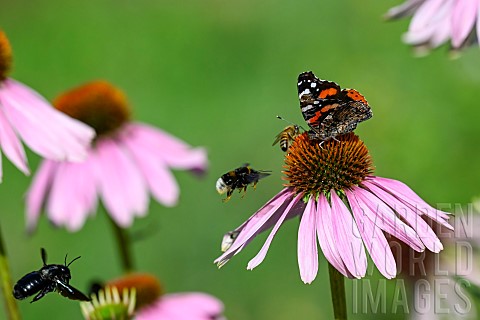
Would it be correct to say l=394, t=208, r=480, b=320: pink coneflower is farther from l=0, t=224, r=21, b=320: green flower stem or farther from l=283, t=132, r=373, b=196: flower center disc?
l=0, t=224, r=21, b=320: green flower stem

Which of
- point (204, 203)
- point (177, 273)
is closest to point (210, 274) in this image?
point (177, 273)

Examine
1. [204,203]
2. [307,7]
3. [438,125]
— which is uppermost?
[307,7]

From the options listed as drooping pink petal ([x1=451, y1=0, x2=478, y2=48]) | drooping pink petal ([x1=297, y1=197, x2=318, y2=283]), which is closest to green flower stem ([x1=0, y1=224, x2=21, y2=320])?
drooping pink petal ([x1=297, y1=197, x2=318, y2=283])

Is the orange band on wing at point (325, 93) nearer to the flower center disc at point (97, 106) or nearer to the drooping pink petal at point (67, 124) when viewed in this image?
the drooping pink petal at point (67, 124)

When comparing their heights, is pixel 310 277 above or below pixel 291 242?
below

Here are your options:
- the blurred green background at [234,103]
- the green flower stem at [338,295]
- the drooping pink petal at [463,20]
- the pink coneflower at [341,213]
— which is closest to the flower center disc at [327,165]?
the pink coneflower at [341,213]

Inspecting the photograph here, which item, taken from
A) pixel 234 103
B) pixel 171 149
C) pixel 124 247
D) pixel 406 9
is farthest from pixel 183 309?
pixel 234 103

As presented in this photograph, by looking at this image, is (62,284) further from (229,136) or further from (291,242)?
(229,136)
